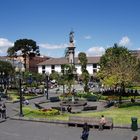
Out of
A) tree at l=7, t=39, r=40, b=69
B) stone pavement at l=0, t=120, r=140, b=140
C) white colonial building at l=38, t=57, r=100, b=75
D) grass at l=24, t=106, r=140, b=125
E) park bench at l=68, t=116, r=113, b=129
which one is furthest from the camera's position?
white colonial building at l=38, t=57, r=100, b=75

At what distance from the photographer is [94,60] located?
11950 cm

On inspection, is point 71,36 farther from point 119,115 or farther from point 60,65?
point 60,65

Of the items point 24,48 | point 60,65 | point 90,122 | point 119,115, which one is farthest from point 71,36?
point 60,65

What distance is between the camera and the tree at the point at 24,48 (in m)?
99.9

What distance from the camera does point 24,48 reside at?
10119cm

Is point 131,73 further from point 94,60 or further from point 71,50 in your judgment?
point 94,60

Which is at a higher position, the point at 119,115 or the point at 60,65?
the point at 60,65

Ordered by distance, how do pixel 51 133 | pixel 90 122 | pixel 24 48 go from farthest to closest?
pixel 24 48, pixel 90 122, pixel 51 133

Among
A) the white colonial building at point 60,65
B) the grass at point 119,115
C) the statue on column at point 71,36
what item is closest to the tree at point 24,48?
the white colonial building at point 60,65

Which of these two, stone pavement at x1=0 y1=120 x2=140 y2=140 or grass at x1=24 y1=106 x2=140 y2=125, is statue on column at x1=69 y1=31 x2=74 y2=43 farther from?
stone pavement at x1=0 y1=120 x2=140 y2=140

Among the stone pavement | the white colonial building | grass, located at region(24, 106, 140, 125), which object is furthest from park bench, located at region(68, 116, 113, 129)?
the white colonial building

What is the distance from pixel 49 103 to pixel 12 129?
20.3 meters

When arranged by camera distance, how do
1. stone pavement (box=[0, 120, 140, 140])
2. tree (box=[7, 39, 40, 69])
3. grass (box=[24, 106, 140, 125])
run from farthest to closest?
1. tree (box=[7, 39, 40, 69])
2. grass (box=[24, 106, 140, 125])
3. stone pavement (box=[0, 120, 140, 140])

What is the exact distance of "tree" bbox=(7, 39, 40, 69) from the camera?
99.9m
